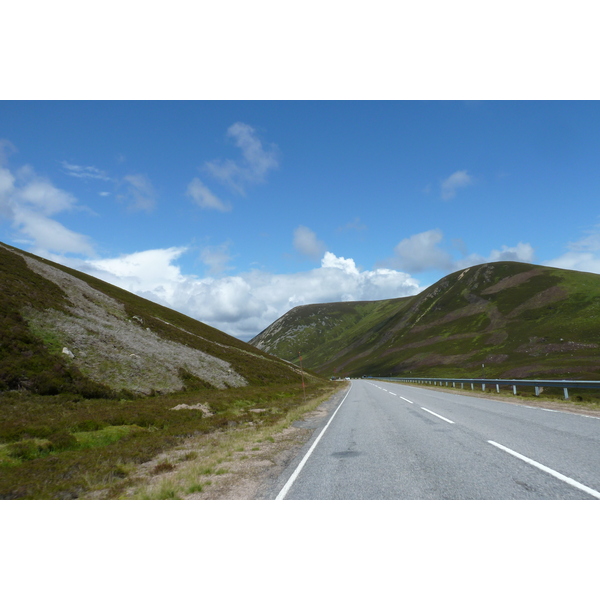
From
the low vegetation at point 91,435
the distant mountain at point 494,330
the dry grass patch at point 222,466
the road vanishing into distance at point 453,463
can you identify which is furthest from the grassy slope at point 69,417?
the distant mountain at point 494,330

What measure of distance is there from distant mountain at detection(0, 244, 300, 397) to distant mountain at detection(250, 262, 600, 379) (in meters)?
58.3

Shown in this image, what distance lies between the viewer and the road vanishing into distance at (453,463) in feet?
19.3

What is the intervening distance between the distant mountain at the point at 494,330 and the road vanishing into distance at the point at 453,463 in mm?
57413

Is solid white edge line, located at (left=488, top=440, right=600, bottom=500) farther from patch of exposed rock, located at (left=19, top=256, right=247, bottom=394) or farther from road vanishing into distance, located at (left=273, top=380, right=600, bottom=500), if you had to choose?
patch of exposed rock, located at (left=19, top=256, right=247, bottom=394)

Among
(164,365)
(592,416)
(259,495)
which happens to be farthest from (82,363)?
(592,416)

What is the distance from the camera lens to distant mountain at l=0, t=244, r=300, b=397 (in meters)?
19.0

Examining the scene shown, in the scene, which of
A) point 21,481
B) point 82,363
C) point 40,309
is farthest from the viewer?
point 40,309

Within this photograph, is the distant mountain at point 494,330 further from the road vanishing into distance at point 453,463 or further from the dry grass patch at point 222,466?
the dry grass patch at point 222,466

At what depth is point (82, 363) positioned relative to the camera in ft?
70.7

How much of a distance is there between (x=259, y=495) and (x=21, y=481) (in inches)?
217

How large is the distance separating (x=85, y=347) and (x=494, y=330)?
106628 mm

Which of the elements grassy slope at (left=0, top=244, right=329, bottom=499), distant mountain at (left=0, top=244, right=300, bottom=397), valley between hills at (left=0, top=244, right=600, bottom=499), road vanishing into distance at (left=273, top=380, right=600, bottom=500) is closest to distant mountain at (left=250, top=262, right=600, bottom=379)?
valley between hills at (left=0, top=244, right=600, bottom=499)
